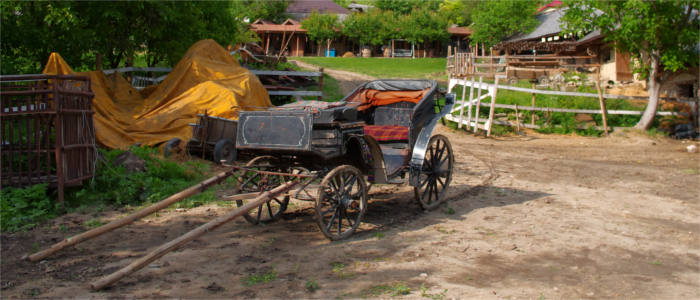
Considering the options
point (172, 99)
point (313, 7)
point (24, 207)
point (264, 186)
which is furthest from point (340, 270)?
point (313, 7)

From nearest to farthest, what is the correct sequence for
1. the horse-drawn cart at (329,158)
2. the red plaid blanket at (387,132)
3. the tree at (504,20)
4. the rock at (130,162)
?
1. the horse-drawn cart at (329,158)
2. the red plaid blanket at (387,132)
3. the rock at (130,162)
4. the tree at (504,20)

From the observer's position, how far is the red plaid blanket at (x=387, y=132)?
316 inches

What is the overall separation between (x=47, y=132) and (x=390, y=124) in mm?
4859

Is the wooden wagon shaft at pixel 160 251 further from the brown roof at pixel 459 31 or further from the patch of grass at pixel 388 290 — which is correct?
the brown roof at pixel 459 31

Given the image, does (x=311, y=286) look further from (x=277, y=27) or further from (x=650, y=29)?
(x=277, y=27)

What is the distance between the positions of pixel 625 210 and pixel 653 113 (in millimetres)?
10281

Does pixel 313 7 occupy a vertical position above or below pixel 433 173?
above

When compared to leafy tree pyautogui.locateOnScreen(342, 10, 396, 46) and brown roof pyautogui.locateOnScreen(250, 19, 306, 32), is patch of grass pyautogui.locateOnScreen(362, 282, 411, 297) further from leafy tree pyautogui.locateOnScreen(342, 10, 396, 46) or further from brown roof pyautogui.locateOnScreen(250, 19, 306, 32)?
leafy tree pyautogui.locateOnScreen(342, 10, 396, 46)

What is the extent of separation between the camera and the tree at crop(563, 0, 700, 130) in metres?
15.1

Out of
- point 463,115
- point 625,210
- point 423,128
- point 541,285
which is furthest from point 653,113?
point 541,285

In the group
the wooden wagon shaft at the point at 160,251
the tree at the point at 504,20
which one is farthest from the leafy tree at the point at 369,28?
the wooden wagon shaft at the point at 160,251

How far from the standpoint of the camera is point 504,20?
41.2 m

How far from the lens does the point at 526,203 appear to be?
844 cm

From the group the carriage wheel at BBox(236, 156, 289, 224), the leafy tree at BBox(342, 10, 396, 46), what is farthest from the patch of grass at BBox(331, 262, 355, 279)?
the leafy tree at BBox(342, 10, 396, 46)
